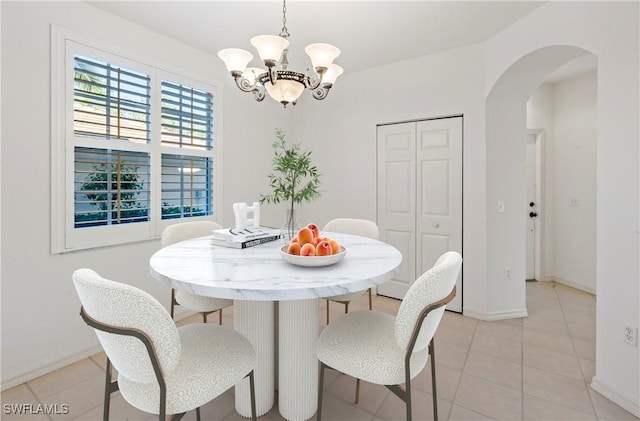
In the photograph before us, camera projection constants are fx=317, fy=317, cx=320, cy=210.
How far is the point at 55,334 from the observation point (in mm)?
2207

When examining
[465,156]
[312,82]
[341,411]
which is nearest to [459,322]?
[465,156]

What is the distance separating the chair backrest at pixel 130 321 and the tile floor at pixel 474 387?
0.90m

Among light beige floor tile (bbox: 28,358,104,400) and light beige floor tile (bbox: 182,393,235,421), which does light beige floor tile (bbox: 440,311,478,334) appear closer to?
light beige floor tile (bbox: 182,393,235,421)

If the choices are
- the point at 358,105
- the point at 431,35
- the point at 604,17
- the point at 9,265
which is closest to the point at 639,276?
the point at 604,17

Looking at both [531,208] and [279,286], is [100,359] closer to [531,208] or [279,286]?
[279,286]

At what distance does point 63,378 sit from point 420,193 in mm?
3306

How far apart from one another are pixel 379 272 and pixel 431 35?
246 cm

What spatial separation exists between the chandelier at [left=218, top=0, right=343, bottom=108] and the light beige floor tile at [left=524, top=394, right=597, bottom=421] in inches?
86.7

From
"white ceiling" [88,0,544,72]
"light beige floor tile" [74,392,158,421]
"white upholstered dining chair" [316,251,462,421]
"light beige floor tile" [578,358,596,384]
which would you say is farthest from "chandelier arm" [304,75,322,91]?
"light beige floor tile" [578,358,596,384]

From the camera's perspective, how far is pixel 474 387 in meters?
1.98

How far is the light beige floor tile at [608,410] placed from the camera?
1712mm

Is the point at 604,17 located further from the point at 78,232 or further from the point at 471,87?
the point at 78,232

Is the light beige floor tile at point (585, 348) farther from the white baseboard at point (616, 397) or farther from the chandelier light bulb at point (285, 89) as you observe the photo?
the chandelier light bulb at point (285, 89)

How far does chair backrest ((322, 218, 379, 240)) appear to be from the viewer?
8.22ft
